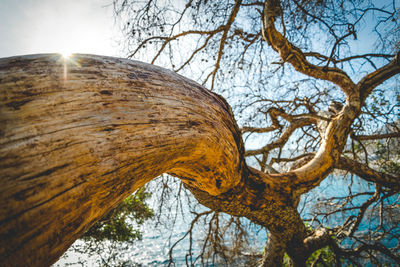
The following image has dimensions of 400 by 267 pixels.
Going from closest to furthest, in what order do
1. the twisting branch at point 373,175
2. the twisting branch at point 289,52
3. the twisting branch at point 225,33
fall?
the twisting branch at point 289,52
the twisting branch at point 225,33
the twisting branch at point 373,175

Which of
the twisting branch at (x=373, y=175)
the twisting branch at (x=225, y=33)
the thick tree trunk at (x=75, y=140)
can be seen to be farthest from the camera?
the twisting branch at (x=373, y=175)

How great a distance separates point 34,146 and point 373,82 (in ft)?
11.9

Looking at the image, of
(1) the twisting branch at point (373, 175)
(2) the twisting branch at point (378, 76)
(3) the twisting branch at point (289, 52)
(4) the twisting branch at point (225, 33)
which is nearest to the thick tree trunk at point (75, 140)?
(3) the twisting branch at point (289, 52)

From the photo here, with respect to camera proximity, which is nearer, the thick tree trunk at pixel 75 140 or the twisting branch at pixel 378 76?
the thick tree trunk at pixel 75 140

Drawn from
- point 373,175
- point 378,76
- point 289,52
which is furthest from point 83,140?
point 373,175

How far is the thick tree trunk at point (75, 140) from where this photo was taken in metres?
0.35

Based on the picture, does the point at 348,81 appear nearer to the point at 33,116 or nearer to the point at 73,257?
the point at 33,116

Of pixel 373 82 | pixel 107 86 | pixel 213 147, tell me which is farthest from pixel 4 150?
pixel 373 82

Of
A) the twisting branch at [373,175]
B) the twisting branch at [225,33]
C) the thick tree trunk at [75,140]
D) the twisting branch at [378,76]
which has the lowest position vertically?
the thick tree trunk at [75,140]

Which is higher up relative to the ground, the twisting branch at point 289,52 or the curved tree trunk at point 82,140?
the twisting branch at point 289,52

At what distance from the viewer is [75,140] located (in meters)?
0.45

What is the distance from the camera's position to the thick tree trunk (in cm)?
35

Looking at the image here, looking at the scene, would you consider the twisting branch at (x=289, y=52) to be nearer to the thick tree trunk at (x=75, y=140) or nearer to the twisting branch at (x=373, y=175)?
the twisting branch at (x=373, y=175)

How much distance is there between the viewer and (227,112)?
3.51 feet
